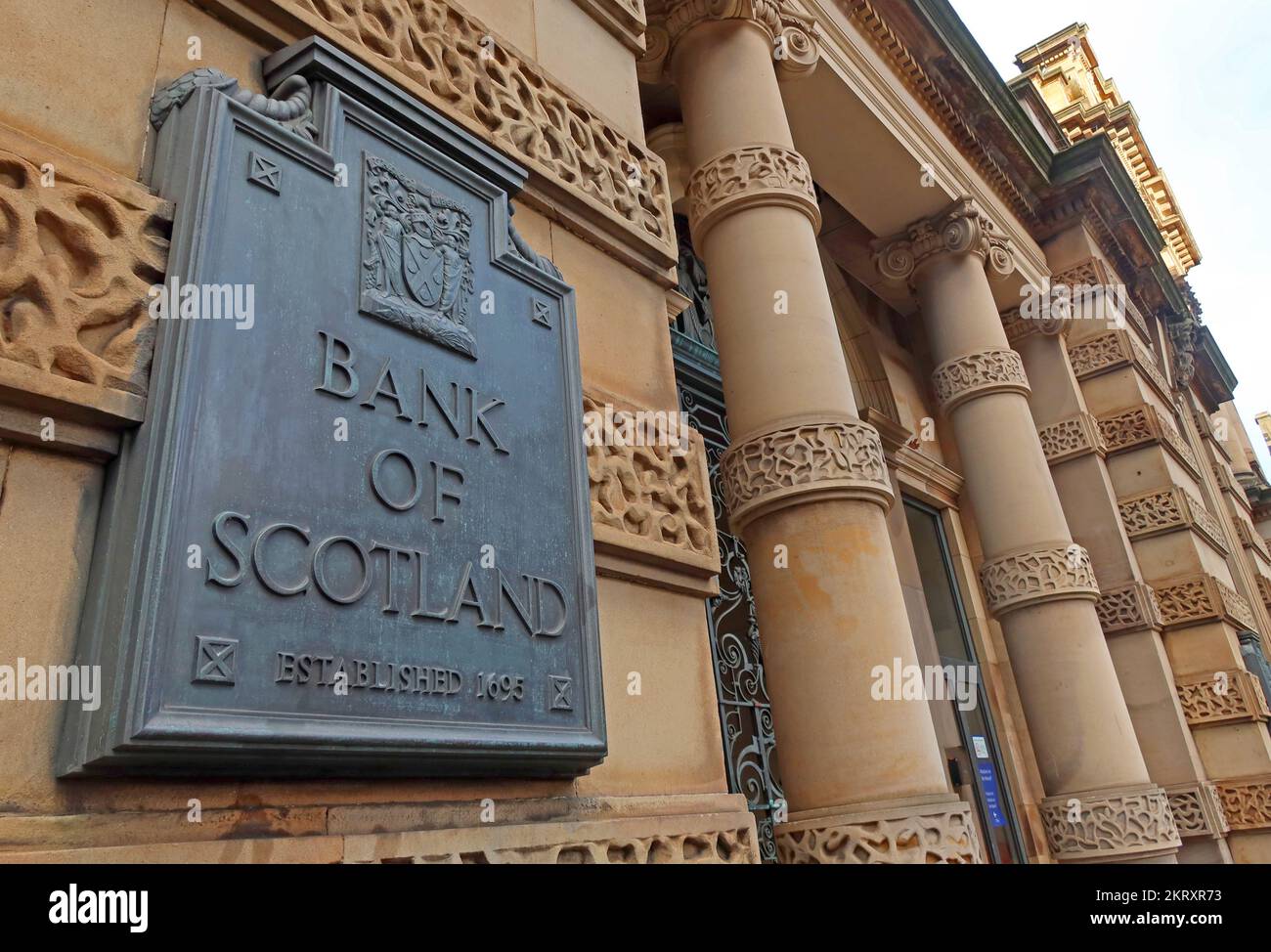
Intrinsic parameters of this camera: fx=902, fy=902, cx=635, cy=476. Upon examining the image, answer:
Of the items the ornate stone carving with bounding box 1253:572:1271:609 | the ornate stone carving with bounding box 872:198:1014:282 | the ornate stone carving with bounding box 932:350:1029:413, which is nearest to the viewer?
the ornate stone carving with bounding box 932:350:1029:413

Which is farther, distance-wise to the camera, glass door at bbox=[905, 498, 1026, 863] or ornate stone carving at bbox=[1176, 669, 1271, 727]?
ornate stone carving at bbox=[1176, 669, 1271, 727]

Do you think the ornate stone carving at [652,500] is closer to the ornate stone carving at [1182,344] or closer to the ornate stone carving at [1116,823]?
the ornate stone carving at [1116,823]

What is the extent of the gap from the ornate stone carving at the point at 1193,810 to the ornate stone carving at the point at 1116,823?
219cm

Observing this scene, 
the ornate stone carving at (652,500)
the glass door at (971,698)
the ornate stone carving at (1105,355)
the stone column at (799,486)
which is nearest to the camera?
the ornate stone carving at (652,500)

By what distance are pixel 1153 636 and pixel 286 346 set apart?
10.1m

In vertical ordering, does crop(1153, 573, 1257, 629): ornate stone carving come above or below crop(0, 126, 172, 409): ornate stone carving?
above

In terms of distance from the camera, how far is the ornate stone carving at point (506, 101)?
2541mm

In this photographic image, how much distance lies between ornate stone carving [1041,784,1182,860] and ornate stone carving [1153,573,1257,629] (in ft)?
12.4

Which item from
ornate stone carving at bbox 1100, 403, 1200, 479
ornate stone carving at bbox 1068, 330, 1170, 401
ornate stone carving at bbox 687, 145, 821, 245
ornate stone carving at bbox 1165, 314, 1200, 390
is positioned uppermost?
ornate stone carving at bbox 1165, 314, 1200, 390

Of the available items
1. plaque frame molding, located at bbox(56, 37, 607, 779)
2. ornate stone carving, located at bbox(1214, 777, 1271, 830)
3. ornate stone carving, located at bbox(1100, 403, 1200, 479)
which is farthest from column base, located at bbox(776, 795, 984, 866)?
ornate stone carving, located at bbox(1100, 403, 1200, 479)

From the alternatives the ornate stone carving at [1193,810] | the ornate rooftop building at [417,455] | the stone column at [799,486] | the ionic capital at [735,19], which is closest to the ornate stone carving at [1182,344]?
the ornate stone carving at [1193,810]

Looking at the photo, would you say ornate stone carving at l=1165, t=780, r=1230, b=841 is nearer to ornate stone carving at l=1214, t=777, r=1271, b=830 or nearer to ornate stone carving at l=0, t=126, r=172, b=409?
ornate stone carving at l=1214, t=777, r=1271, b=830

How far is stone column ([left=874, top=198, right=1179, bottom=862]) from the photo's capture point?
7.12 meters
